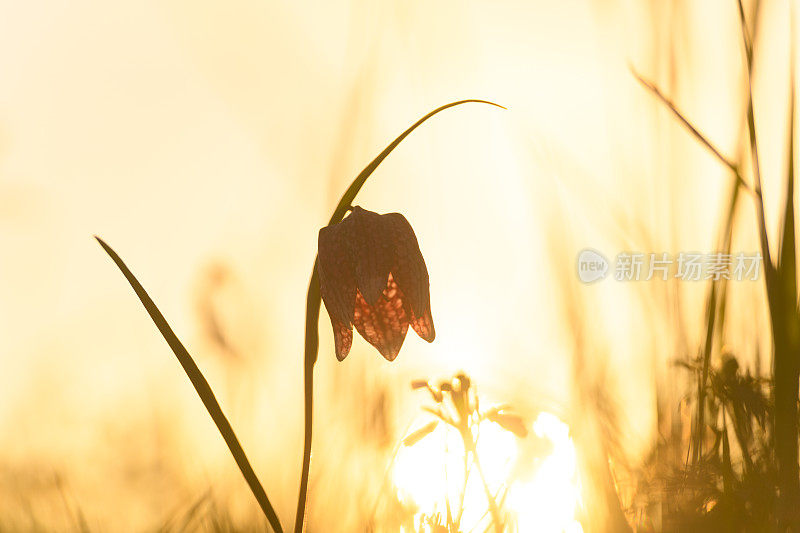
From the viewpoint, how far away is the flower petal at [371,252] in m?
1.15

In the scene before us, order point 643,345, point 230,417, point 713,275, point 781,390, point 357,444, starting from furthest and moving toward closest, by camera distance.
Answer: point 230,417 → point 357,444 → point 643,345 → point 713,275 → point 781,390

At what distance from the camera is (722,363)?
1314 mm

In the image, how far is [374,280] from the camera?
117 centimetres

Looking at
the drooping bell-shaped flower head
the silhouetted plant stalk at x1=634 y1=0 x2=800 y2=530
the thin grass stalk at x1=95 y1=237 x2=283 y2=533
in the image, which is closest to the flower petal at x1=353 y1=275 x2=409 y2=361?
the drooping bell-shaped flower head

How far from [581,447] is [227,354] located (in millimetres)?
954

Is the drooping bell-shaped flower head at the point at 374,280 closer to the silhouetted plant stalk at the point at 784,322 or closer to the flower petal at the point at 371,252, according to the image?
the flower petal at the point at 371,252

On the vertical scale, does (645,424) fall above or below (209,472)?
above

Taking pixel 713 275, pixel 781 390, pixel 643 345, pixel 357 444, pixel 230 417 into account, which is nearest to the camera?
pixel 781 390

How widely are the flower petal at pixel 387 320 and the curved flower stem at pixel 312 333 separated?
6.2 inches

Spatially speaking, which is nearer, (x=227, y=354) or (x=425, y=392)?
(x=425, y=392)

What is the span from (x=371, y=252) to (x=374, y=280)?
5cm

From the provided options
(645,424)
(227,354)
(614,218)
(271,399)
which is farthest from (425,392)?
(227,354)

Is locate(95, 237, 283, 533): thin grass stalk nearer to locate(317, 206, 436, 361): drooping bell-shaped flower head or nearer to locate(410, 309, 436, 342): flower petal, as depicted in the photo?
locate(317, 206, 436, 361): drooping bell-shaped flower head

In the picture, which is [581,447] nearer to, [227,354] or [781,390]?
[781,390]
